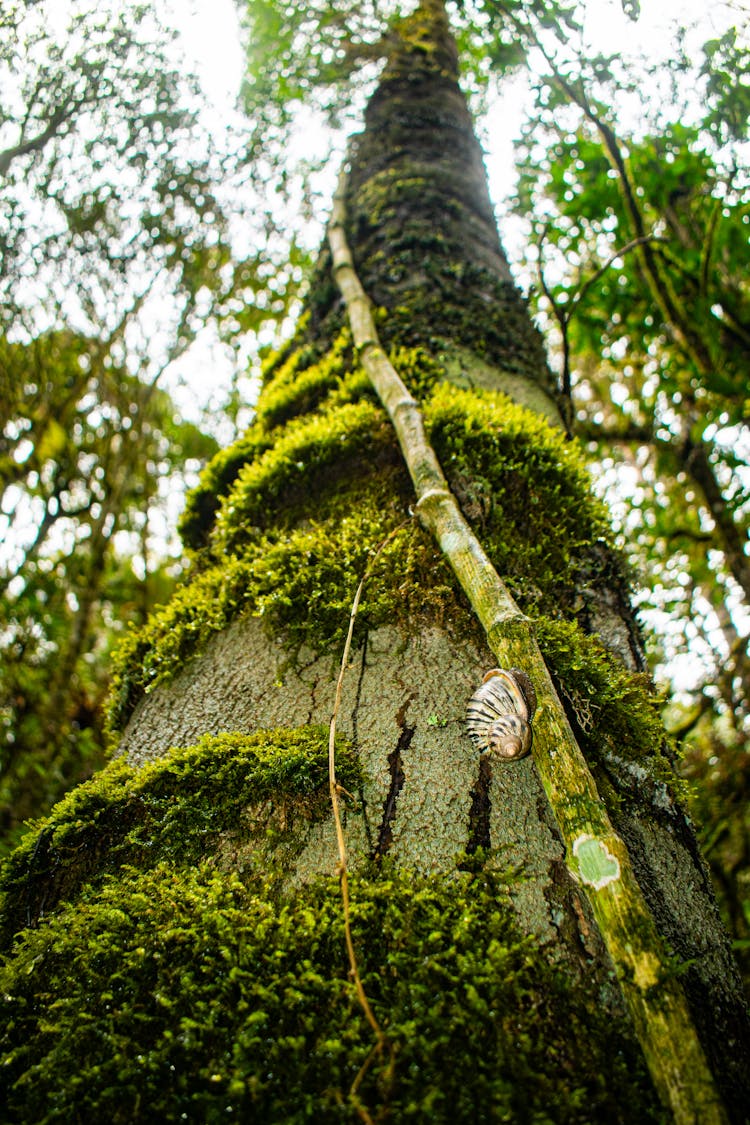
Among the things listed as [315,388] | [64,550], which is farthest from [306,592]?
[64,550]

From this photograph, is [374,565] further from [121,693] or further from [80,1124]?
[80,1124]

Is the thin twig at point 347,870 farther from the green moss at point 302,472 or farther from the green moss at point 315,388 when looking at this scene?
the green moss at point 315,388

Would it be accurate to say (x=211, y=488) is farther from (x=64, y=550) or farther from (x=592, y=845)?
(x=64, y=550)

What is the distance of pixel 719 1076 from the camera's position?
1003mm

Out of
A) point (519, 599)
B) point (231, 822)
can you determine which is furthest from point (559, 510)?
point (231, 822)

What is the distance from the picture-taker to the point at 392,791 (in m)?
1.35

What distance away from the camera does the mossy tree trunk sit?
93 centimetres

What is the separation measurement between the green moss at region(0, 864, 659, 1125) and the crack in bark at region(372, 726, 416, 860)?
0.27 feet

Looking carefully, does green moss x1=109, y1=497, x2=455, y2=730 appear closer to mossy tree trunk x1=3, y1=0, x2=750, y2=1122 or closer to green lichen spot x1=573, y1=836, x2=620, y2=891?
mossy tree trunk x1=3, y1=0, x2=750, y2=1122

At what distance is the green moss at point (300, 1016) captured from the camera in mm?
891

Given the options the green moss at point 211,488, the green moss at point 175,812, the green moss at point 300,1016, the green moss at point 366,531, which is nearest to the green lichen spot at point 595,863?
the green moss at point 300,1016

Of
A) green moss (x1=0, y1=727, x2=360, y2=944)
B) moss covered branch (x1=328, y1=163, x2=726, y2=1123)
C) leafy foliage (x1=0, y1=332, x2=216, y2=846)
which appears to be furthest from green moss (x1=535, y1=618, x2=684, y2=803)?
leafy foliage (x1=0, y1=332, x2=216, y2=846)

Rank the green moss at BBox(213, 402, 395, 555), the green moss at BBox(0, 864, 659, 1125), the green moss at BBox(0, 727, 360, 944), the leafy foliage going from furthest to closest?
the leafy foliage → the green moss at BBox(213, 402, 395, 555) → the green moss at BBox(0, 727, 360, 944) → the green moss at BBox(0, 864, 659, 1125)

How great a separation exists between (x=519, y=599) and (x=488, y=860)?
0.75 meters
